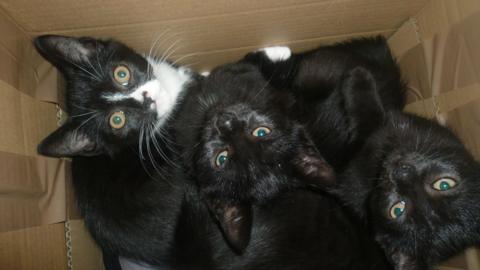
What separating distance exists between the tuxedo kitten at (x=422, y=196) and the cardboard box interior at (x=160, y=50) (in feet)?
0.71

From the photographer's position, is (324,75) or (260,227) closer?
(260,227)

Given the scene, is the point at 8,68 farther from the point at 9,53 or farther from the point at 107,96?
the point at 107,96

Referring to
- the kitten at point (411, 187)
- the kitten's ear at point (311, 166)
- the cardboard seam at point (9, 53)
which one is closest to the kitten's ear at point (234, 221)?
the kitten's ear at point (311, 166)

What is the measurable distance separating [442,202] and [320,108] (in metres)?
0.77

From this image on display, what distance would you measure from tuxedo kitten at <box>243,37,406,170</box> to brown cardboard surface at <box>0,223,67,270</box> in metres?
1.27

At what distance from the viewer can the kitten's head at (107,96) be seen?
200cm

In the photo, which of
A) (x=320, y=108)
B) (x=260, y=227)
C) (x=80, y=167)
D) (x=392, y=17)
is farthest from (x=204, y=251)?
(x=392, y=17)

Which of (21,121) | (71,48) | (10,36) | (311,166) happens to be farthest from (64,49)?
(311,166)

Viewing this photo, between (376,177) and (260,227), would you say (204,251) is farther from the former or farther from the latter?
(376,177)

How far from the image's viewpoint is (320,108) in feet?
7.03

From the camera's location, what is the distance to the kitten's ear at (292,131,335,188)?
5.49 ft

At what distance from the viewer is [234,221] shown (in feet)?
5.64

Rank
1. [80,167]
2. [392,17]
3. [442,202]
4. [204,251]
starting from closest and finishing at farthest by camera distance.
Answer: [442,202], [204,251], [80,167], [392,17]

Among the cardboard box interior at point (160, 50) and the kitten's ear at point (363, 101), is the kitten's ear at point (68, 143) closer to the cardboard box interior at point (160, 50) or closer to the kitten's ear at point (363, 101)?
the cardboard box interior at point (160, 50)
